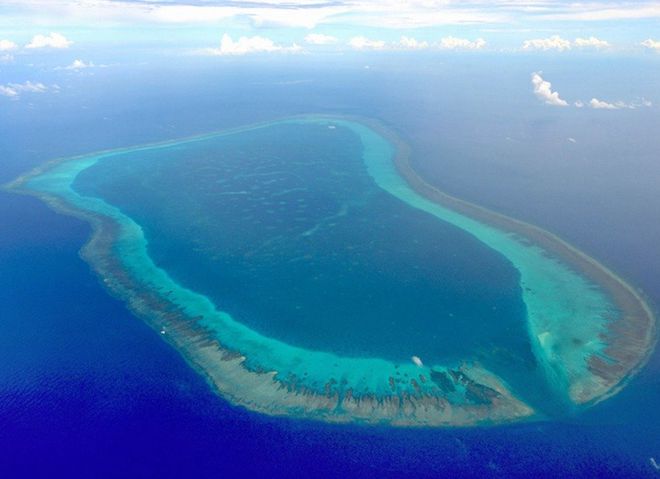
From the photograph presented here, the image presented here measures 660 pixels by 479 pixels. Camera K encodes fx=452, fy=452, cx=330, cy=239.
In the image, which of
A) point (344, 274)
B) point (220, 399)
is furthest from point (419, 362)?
point (220, 399)

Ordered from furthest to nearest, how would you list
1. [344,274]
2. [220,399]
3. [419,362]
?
[344,274] → [419,362] → [220,399]

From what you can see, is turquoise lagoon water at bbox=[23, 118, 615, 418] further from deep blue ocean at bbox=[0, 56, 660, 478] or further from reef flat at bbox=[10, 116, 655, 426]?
deep blue ocean at bbox=[0, 56, 660, 478]

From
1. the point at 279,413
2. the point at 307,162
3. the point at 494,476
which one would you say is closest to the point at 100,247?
the point at 279,413

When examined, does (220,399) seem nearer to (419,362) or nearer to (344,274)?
(419,362)

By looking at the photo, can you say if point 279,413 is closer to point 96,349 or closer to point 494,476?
point 494,476

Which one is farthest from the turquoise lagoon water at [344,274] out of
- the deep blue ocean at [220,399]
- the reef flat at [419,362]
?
the deep blue ocean at [220,399]

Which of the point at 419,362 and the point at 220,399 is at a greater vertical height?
the point at 419,362
